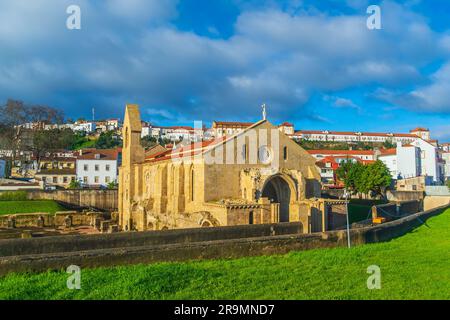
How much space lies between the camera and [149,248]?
1458 cm

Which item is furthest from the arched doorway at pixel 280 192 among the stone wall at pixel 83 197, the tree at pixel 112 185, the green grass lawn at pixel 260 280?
the tree at pixel 112 185

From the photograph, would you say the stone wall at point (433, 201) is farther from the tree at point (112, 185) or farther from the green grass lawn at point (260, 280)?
the tree at point (112, 185)

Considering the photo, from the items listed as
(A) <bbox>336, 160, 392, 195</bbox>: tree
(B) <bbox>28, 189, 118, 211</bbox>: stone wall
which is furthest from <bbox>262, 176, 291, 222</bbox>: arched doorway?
(B) <bbox>28, 189, 118, 211</bbox>: stone wall

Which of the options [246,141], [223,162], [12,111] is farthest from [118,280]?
[12,111]

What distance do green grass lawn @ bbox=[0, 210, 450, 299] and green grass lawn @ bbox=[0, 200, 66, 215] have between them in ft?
150

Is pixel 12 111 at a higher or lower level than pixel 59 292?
higher

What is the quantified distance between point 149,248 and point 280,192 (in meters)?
21.9

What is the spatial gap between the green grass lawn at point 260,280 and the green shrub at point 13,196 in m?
49.8

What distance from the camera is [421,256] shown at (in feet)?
54.2

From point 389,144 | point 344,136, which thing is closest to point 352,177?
point 389,144

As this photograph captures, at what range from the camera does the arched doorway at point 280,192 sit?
34.3 metres

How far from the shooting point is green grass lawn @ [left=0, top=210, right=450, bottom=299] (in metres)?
10.7
